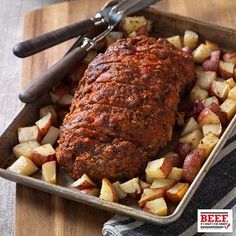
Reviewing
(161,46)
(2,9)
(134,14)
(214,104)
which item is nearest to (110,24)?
(134,14)

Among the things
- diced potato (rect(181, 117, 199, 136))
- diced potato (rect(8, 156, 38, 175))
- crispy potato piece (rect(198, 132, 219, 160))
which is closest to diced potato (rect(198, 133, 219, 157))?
crispy potato piece (rect(198, 132, 219, 160))

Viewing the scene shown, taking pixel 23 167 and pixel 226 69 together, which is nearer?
pixel 23 167

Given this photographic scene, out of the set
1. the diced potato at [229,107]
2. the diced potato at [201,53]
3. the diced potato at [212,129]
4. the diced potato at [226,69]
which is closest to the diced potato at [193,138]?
the diced potato at [212,129]

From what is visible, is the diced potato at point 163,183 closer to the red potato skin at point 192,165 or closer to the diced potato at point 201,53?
the red potato skin at point 192,165

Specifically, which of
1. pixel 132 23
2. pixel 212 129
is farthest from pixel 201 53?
pixel 212 129

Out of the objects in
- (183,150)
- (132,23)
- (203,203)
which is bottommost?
(203,203)

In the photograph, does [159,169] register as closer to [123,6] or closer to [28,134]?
[28,134]
